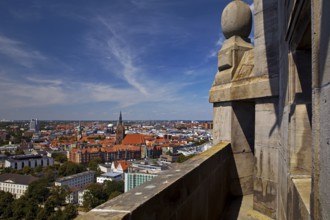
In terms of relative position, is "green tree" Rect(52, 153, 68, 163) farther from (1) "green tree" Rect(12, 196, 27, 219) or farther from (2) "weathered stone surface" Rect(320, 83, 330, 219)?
(2) "weathered stone surface" Rect(320, 83, 330, 219)

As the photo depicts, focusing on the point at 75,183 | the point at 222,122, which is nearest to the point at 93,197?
the point at 75,183

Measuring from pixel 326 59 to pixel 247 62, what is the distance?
13.1 feet

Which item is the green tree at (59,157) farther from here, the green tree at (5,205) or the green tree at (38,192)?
the green tree at (5,205)

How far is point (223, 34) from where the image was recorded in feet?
18.6

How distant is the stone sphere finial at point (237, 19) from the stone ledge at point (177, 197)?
2.43 meters

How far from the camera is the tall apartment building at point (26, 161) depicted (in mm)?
89375

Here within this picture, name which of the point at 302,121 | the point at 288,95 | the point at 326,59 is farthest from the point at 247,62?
the point at 326,59

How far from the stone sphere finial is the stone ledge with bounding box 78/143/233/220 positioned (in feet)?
7.97

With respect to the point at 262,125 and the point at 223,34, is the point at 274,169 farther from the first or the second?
the point at 223,34

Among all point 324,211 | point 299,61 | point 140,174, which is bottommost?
point 140,174

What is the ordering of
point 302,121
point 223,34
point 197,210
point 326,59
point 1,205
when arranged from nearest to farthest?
point 326,59
point 302,121
point 197,210
point 223,34
point 1,205

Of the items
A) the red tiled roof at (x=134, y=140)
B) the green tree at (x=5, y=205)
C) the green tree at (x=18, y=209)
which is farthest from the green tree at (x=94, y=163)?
the green tree at (x=18, y=209)

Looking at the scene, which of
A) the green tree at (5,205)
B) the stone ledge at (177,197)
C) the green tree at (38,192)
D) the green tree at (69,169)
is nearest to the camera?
the stone ledge at (177,197)

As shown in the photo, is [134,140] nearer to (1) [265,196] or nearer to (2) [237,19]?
(2) [237,19]
